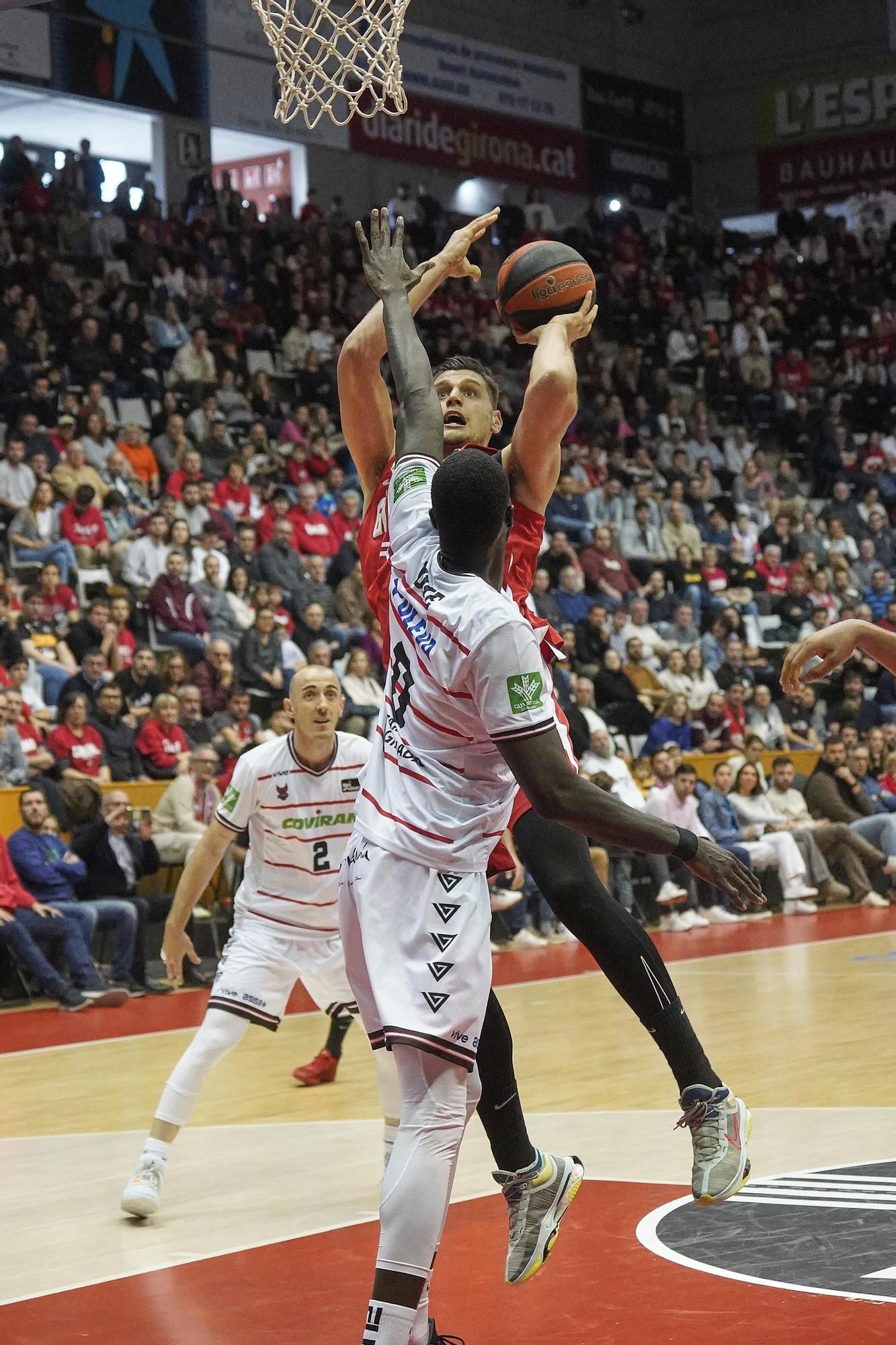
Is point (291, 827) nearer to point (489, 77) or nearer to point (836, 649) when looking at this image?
point (836, 649)

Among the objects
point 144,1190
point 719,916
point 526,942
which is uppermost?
point 144,1190

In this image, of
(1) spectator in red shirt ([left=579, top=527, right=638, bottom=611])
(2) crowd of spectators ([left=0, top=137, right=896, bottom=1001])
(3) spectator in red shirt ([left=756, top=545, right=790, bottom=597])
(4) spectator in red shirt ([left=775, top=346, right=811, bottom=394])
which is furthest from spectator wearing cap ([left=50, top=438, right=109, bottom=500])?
(4) spectator in red shirt ([left=775, top=346, right=811, bottom=394])

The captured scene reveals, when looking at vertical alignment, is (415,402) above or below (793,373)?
below

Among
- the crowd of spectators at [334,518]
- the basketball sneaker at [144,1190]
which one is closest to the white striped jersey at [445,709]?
the basketball sneaker at [144,1190]

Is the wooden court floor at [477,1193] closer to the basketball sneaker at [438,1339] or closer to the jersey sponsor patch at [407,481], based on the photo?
the basketball sneaker at [438,1339]

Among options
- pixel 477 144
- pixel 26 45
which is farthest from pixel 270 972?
pixel 477 144

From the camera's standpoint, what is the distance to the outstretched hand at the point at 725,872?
3.62m

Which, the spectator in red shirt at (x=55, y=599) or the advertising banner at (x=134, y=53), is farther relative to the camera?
the advertising banner at (x=134, y=53)

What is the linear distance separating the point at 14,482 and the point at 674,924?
641 centimetres

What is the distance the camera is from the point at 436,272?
4.60 m

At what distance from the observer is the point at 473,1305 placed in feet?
15.5

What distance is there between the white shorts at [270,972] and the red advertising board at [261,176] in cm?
1889

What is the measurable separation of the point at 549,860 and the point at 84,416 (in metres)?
12.4

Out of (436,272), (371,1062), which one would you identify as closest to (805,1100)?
(371,1062)
